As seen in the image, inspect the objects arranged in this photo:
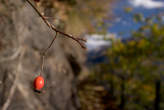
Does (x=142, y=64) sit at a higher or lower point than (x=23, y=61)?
higher

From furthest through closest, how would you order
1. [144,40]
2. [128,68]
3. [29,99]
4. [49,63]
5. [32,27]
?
1. [128,68]
2. [144,40]
3. [49,63]
4. [32,27]
5. [29,99]

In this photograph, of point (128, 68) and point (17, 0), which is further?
point (128, 68)

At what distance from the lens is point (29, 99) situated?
8.93 ft

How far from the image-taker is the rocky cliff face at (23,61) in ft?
8.14

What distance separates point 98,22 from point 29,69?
8.60 m

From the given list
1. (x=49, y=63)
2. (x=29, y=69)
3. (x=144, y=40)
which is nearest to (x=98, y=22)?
(x=144, y=40)

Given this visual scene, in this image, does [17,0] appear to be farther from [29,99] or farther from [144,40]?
[144,40]

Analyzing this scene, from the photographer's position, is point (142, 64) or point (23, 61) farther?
point (142, 64)

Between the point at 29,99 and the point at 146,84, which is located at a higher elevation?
the point at 146,84

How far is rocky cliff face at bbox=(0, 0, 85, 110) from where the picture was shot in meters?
2.48

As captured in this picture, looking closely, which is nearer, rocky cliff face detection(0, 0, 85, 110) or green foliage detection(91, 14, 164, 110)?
rocky cliff face detection(0, 0, 85, 110)

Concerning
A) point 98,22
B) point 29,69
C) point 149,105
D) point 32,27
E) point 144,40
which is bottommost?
point 149,105

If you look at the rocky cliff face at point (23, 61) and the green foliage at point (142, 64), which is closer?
the rocky cliff face at point (23, 61)

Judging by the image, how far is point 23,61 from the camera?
2.82 meters
